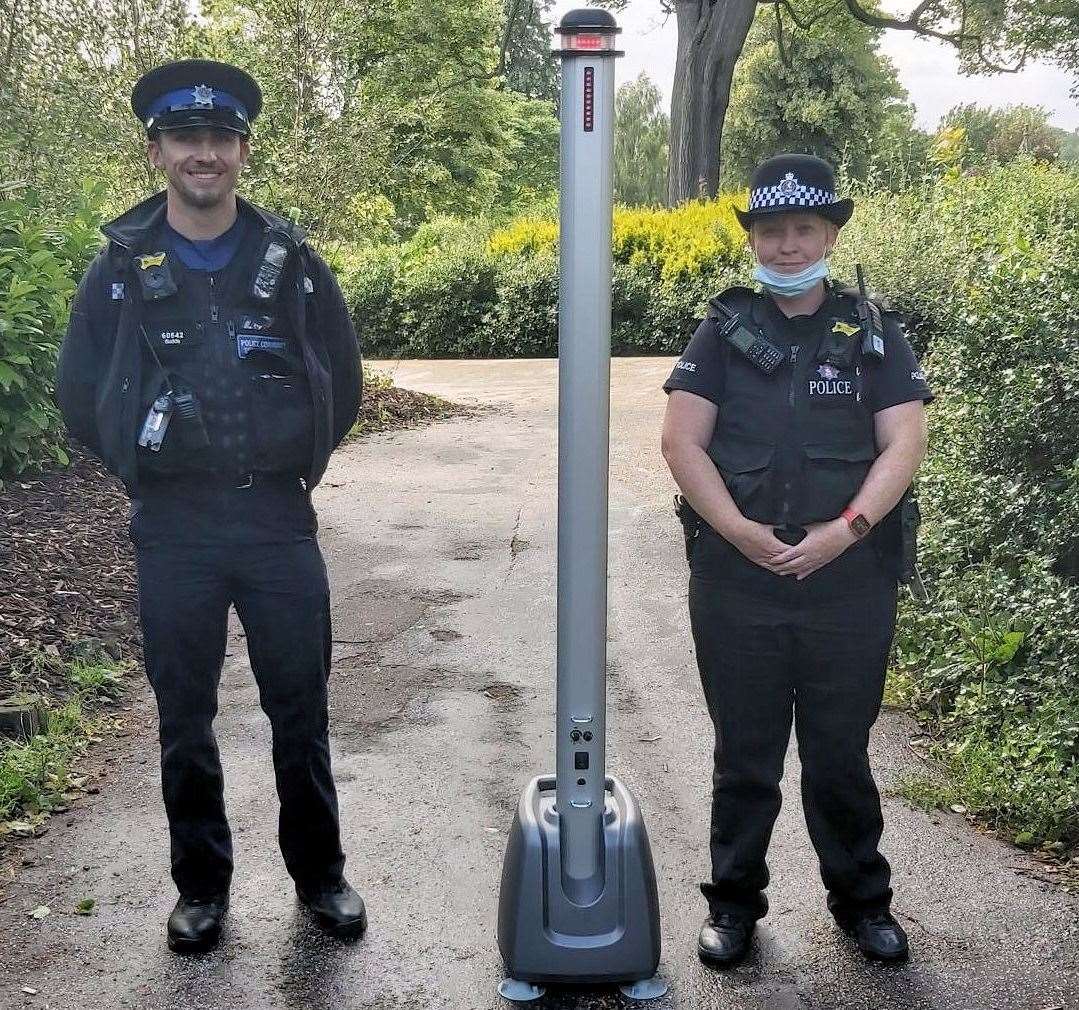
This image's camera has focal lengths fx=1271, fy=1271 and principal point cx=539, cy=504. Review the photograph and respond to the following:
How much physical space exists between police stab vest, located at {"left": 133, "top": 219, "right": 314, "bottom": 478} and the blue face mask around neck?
1.26m

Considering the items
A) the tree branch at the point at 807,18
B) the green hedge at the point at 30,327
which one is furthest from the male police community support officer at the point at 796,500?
the tree branch at the point at 807,18

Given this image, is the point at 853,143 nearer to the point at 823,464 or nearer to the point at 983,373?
the point at 983,373

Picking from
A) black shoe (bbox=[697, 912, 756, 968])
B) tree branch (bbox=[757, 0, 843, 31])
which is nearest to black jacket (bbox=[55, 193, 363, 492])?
black shoe (bbox=[697, 912, 756, 968])

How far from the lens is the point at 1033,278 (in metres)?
5.84

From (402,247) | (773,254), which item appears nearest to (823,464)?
(773,254)

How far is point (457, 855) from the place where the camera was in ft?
13.5

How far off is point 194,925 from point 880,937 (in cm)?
188

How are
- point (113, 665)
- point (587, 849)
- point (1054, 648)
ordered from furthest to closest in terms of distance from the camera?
point (113, 665), point (1054, 648), point (587, 849)

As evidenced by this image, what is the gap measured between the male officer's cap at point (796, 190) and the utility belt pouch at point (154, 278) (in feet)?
4.93

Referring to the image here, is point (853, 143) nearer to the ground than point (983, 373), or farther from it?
farther from it

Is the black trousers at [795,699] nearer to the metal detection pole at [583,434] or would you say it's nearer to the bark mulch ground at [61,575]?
the metal detection pole at [583,434]

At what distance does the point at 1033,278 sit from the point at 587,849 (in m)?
3.90

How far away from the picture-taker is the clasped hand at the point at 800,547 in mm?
3166

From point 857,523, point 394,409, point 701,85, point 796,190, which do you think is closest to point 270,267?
point 796,190
